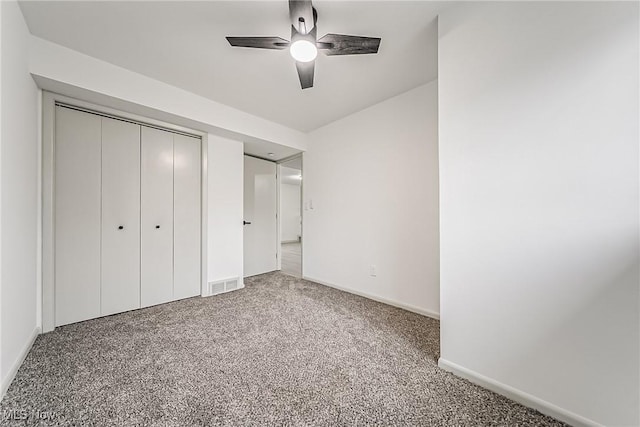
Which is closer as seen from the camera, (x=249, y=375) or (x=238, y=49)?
(x=249, y=375)

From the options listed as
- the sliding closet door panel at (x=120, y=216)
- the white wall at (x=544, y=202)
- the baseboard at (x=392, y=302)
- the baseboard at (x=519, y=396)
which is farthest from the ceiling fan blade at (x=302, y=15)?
the baseboard at (x=392, y=302)

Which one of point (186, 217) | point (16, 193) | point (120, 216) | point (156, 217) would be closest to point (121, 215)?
point (120, 216)

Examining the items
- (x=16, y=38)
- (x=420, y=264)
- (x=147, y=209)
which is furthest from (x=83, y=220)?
(x=420, y=264)

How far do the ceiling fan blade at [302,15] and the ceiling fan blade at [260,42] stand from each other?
0.12m

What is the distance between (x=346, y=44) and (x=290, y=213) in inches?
302

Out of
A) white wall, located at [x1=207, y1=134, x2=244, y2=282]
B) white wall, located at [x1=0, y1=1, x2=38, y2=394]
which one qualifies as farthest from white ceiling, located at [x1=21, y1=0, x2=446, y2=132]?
white wall, located at [x1=207, y1=134, x2=244, y2=282]

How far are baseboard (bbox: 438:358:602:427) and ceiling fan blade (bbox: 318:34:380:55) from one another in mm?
2157

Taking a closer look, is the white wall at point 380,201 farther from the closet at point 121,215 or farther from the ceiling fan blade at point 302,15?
the closet at point 121,215

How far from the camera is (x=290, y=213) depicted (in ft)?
29.5

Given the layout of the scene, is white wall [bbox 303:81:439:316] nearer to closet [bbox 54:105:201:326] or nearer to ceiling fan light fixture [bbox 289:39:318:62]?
ceiling fan light fixture [bbox 289:39:318:62]

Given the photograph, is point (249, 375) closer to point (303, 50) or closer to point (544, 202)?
point (544, 202)

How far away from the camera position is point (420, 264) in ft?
7.91

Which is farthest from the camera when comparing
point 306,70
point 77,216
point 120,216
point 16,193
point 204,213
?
point 204,213

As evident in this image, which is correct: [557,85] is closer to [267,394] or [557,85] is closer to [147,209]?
[267,394]
